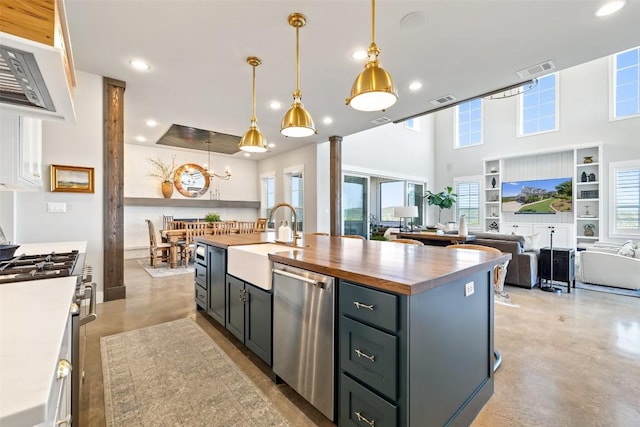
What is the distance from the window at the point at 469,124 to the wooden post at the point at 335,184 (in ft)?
17.7

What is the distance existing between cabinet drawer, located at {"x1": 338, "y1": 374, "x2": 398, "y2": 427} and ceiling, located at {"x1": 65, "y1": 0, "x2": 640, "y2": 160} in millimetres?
2670

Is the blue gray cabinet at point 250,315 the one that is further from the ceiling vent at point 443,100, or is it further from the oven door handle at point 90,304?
the ceiling vent at point 443,100

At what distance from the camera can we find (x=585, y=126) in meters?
7.07

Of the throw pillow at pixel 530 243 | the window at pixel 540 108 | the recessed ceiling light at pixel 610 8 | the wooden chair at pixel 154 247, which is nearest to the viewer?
the recessed ceiling light at pixel 610 8

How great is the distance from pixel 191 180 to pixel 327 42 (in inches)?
242

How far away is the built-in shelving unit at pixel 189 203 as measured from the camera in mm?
6785

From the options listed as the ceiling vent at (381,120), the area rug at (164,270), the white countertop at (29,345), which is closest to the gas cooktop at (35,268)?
the white countertop at (29,345)

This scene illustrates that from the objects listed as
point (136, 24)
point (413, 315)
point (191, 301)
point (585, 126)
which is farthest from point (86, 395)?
point (585, 126)

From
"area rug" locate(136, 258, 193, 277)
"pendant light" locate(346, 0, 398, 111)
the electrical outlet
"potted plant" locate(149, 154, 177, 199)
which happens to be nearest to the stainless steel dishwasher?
the electrical outlet

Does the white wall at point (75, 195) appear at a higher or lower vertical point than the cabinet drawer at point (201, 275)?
higher

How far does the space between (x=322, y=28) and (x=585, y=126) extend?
7.90 metres

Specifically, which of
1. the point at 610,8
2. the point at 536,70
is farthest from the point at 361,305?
the point at 536,70

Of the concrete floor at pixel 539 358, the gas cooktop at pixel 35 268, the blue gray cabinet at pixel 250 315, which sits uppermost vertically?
the gas cooktop at pixel 35 268

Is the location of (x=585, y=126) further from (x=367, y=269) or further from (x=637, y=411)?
(x=367, y=269)
